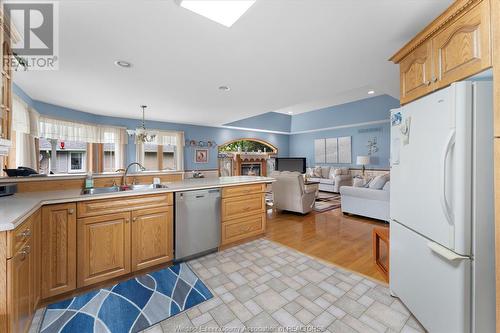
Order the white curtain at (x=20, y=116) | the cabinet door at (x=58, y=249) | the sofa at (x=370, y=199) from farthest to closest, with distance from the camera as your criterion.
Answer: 1. the sofa at (x=370, y=199)
2. the white curtain at (x=20, y=116)
3. the cabinet door at (x=58, y=249)

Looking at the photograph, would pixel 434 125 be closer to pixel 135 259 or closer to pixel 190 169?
pixel 135 259

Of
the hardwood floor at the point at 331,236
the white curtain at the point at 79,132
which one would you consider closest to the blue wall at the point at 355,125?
the hardwood floor at the point at 331,236

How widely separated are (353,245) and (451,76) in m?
2.41

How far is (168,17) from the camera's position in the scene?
164 centimetres

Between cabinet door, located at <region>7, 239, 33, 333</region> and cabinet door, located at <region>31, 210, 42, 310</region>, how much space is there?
95 mm

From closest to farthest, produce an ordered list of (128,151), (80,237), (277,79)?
(80,237), (277,79), (128,151)

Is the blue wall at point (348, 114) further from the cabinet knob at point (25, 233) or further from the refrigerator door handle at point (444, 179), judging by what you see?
the cabinet knob at point (25, 233)

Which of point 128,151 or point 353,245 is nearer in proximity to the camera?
point 353,245

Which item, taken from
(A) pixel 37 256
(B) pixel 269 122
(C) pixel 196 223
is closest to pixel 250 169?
(B) pixel 269 122

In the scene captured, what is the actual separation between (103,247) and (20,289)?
2.39ft

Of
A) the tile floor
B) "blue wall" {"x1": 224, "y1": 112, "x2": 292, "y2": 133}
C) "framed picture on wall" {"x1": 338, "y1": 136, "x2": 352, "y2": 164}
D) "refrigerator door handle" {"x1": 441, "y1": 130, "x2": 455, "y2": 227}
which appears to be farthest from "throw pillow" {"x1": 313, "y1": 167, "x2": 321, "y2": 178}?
"refrigerator door handle" {"x1": 441, "y1": 130, "x2": 455, "y2": 227}

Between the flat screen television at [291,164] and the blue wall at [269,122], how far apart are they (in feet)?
4.31

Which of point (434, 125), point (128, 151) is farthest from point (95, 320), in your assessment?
point (128, 151)

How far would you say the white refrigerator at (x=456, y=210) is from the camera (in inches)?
47.6
